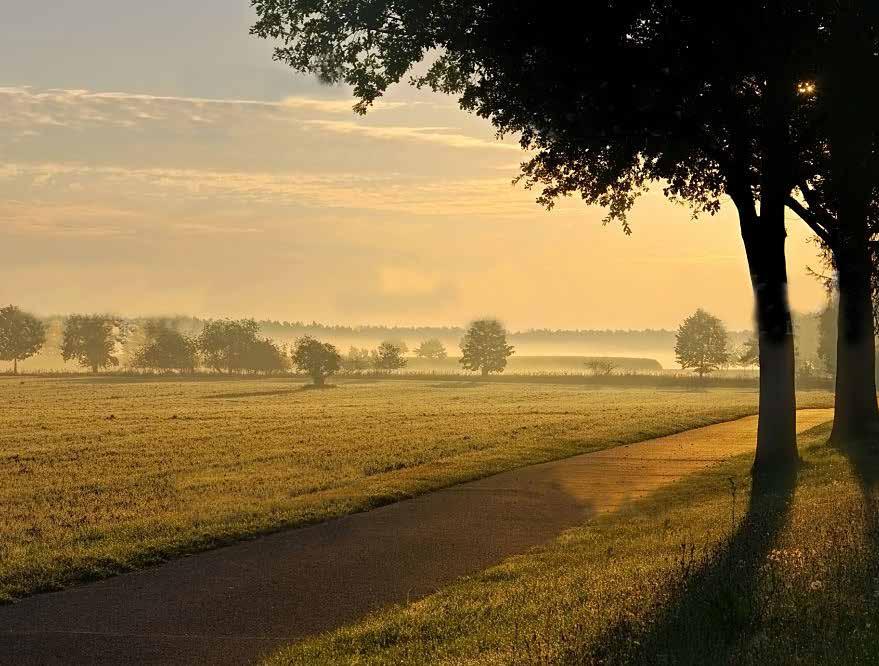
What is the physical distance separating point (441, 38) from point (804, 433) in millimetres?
20631

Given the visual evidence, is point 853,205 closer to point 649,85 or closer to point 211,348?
point 649,85

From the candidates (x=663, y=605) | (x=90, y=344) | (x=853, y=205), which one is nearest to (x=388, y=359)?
(x=90, y=344)

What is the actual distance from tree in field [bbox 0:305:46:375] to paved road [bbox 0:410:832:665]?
185470mm

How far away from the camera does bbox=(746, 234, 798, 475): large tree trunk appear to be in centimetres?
2138

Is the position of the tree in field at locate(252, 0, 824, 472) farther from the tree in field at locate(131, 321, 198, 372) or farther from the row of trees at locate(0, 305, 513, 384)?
the tree in field at locate(131, 321, 198, 372)

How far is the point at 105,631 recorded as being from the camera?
10289 mm

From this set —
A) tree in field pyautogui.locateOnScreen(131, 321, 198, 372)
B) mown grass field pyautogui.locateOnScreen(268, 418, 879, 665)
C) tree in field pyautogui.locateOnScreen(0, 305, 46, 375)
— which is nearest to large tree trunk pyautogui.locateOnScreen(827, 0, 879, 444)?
mown grass field pyautogui.locateOnScreen(268, 418, 879, 665)

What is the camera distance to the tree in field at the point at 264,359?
169m

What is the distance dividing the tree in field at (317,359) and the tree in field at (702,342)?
53544mm

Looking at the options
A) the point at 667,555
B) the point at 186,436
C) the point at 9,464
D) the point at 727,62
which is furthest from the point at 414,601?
the point at 186,436

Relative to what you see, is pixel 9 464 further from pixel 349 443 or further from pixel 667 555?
pixel 667 555

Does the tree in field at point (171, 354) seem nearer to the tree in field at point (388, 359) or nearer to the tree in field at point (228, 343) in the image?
the tree in field at point (228, 343)

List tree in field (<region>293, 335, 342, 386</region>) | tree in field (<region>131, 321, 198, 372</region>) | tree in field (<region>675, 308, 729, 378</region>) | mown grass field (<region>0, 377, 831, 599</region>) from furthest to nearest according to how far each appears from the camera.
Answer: tree in field (<region>131, 321, 198, 372</region>) < tree in field (<region>675, 308, 729, 378</region>) < tree in field (<region>293, 335, 342, 386</region>) < mown grass field (<region>0, 377, 831, 599</region>)

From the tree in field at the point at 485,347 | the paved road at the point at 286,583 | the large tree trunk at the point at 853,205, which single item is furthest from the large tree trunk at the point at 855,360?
the tree in field at the point at 485,347
